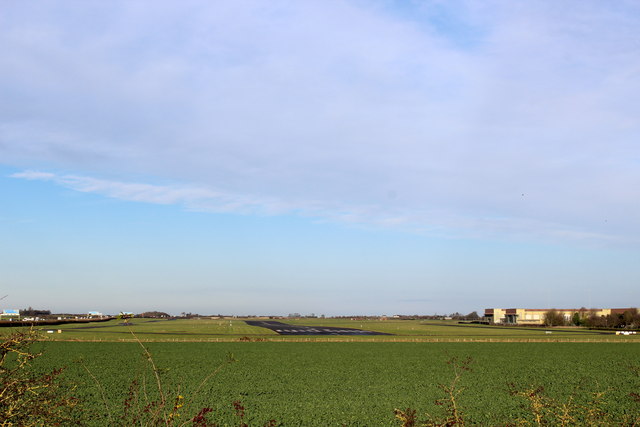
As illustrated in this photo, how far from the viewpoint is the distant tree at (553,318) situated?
19238 cm

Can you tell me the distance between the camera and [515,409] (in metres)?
28.7

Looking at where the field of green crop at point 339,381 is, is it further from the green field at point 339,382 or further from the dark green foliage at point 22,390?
the dark green foliage at point 22,390

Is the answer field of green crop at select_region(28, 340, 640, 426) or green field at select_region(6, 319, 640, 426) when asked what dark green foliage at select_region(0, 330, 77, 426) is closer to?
green field at select_region(6, 319, 640, 426)

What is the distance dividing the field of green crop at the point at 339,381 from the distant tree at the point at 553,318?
136 meters

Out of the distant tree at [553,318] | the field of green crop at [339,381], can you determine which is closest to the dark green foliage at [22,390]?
→ the field of green crop at [339,381]

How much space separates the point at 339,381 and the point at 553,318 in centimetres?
17956

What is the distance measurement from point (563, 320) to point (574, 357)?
480ft

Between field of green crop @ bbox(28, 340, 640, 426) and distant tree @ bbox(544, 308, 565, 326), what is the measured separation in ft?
446

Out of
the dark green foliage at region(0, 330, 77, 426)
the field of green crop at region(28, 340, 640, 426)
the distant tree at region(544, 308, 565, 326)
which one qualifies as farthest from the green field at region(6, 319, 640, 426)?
the distant tree at region(544, 308, 565, 326)

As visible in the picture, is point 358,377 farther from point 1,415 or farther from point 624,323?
point 624,323

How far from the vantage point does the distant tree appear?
631 feet

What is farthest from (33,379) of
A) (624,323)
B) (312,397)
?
(624,323)

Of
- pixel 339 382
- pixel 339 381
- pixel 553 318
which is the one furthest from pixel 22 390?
pixel 553 318

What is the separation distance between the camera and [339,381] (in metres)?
39.2
